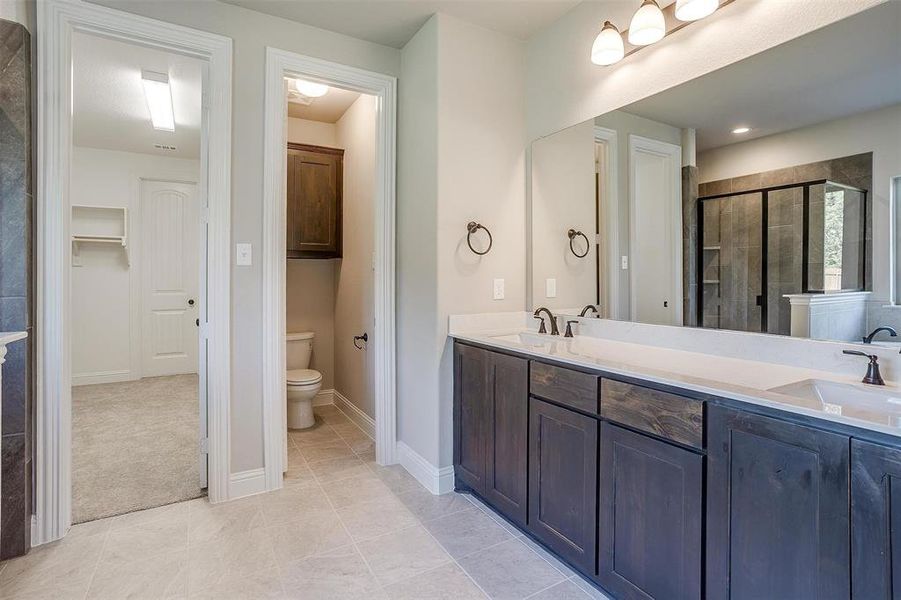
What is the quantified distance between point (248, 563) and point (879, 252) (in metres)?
2.55

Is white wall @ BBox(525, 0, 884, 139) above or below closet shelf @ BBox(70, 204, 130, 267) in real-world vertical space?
above

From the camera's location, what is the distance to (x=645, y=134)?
2123mm

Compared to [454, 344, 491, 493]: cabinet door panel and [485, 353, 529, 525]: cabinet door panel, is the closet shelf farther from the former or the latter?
[485, 353, 529, 525]: cabinet door panel

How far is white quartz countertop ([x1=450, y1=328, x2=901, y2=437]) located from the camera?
112cm

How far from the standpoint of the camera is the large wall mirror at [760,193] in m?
1.44

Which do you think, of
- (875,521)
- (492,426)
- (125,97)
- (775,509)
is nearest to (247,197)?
(492,426)

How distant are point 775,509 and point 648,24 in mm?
1814

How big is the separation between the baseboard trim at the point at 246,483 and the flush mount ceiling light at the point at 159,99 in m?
2.82

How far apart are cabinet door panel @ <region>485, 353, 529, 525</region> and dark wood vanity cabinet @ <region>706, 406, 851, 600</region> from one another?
845 mm

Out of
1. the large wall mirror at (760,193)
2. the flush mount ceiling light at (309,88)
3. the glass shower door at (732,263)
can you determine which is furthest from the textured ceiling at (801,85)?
the flush mount ceiling light at (309,88)

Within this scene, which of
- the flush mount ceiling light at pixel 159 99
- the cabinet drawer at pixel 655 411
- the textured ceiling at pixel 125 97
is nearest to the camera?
the cabinet drawer at pixel 655 411

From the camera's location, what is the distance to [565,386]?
1817mm

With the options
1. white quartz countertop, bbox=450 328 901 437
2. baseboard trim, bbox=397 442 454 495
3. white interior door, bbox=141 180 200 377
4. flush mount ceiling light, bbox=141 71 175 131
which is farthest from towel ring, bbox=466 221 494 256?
white interior door, bbox=141 180 200 377

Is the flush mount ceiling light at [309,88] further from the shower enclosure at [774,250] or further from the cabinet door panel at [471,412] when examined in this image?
the shower enclosure at [774,250]
